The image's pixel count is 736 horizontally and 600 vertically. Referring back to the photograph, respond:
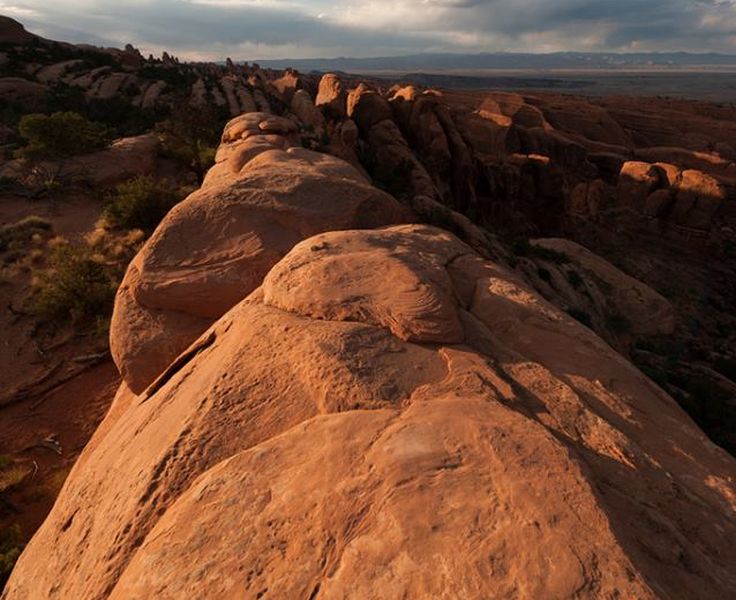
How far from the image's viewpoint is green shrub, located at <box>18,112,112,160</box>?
21453 mm

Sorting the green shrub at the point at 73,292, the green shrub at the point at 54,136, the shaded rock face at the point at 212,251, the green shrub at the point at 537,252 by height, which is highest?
the shaded rock face at the point at 212,251

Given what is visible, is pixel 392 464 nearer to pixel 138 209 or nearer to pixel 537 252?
pixel 138 209

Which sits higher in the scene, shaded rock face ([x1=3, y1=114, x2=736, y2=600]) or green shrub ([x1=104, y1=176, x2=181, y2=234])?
shaded rock face ([x1=3, y1=114, x2=736, y2=600])

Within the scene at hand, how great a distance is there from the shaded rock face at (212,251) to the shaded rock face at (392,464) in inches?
73.4

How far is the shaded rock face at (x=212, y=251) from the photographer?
8133 millimetres

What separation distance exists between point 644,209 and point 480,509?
35.1 m

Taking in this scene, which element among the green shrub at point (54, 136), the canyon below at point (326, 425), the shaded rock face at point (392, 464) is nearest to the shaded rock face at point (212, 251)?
the canyon below at point (326, 425)

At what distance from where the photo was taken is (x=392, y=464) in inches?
139

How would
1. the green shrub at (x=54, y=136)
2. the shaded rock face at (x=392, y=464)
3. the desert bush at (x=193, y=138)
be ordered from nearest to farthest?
the shaded rock face at (x=392, y=464) → the green shrub at (x=54, y=136) → the desert bush at (x=193, y=138)

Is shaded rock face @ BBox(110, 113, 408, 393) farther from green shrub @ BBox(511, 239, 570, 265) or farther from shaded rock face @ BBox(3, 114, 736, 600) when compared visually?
green shrub @ BBox(511, 239, 570, 265)

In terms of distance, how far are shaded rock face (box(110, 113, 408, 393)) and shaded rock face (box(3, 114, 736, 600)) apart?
1866 millimetres

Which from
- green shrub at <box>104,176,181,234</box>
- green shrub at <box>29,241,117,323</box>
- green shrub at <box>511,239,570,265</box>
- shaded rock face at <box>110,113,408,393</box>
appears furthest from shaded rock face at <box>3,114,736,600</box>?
green shrub at <box>511,239,570,265</box>

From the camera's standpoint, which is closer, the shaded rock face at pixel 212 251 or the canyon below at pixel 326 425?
the canyon below at pixel 326 425

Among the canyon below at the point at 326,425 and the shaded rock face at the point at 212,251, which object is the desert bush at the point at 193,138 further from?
the shaded rock face at the point at 212,251
